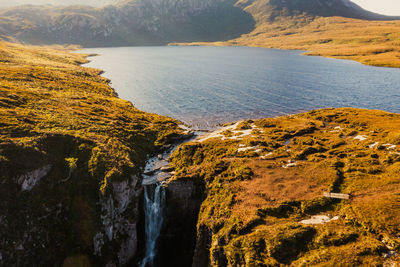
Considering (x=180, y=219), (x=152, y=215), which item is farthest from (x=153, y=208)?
(x=180, y=219)

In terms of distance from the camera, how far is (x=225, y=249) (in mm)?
32844

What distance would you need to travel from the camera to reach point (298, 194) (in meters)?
39.4

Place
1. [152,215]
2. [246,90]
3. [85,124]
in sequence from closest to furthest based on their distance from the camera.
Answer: [152,215], [85,124], [246,90]

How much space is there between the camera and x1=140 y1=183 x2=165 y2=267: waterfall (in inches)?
1720

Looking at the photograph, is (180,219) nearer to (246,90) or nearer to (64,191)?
(64,191)

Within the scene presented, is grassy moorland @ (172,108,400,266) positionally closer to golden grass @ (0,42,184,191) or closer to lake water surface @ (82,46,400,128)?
golden grass @ (0,42,184,191)

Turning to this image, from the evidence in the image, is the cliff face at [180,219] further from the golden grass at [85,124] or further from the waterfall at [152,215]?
the golden grass at [85,124]

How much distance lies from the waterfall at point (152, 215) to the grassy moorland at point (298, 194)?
6.98 meters

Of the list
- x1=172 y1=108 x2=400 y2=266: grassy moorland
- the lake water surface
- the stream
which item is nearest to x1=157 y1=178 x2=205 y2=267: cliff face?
the stream

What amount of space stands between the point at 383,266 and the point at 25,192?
169 feet

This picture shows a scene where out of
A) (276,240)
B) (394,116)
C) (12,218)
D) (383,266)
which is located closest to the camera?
(383,266)

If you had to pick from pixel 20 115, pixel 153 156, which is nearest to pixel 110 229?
pixel 153 156

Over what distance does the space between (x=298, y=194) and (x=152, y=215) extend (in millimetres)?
27749

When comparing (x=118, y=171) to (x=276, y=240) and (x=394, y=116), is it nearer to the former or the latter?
(x=276, y=240)
